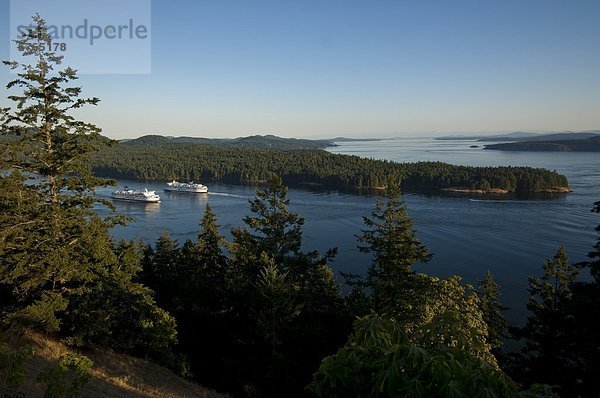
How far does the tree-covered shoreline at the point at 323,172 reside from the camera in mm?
81000

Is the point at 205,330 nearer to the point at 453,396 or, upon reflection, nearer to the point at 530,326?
the point at 530,326

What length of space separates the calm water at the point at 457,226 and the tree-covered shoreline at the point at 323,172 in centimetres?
923

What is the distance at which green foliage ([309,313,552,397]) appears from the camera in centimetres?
279

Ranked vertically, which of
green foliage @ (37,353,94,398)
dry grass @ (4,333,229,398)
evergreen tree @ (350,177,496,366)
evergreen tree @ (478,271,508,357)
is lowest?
evergreen tree @ (478,271,508,357)

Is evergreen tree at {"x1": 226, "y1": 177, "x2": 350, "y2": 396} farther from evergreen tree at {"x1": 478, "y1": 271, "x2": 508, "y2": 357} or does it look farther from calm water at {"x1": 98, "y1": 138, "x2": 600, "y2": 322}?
calm water at {"x1": 98, "y1": 138, "x2": 600, "y2": 322}

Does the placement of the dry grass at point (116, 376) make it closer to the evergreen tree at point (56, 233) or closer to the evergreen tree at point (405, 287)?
the evergreen tree at point (56, 233)

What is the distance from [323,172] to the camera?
99.6 metres

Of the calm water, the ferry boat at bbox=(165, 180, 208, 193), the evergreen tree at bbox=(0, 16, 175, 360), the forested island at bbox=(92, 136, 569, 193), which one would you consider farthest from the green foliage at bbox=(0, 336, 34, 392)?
the ferry boat at bbox=(165, 180, 208, 193)

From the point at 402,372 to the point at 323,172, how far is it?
9686cm

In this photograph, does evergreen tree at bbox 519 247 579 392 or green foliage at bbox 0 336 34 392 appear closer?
green foliage at bbox 0 336 34 392

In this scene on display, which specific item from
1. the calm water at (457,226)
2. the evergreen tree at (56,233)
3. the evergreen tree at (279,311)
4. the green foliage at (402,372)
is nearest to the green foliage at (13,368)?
the green foliage at (402,372)

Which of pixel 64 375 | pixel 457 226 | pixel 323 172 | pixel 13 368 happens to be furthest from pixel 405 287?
pixel 323 172

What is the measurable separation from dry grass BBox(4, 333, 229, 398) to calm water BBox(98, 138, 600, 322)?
2069 centimetres

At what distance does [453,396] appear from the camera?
2660mm
